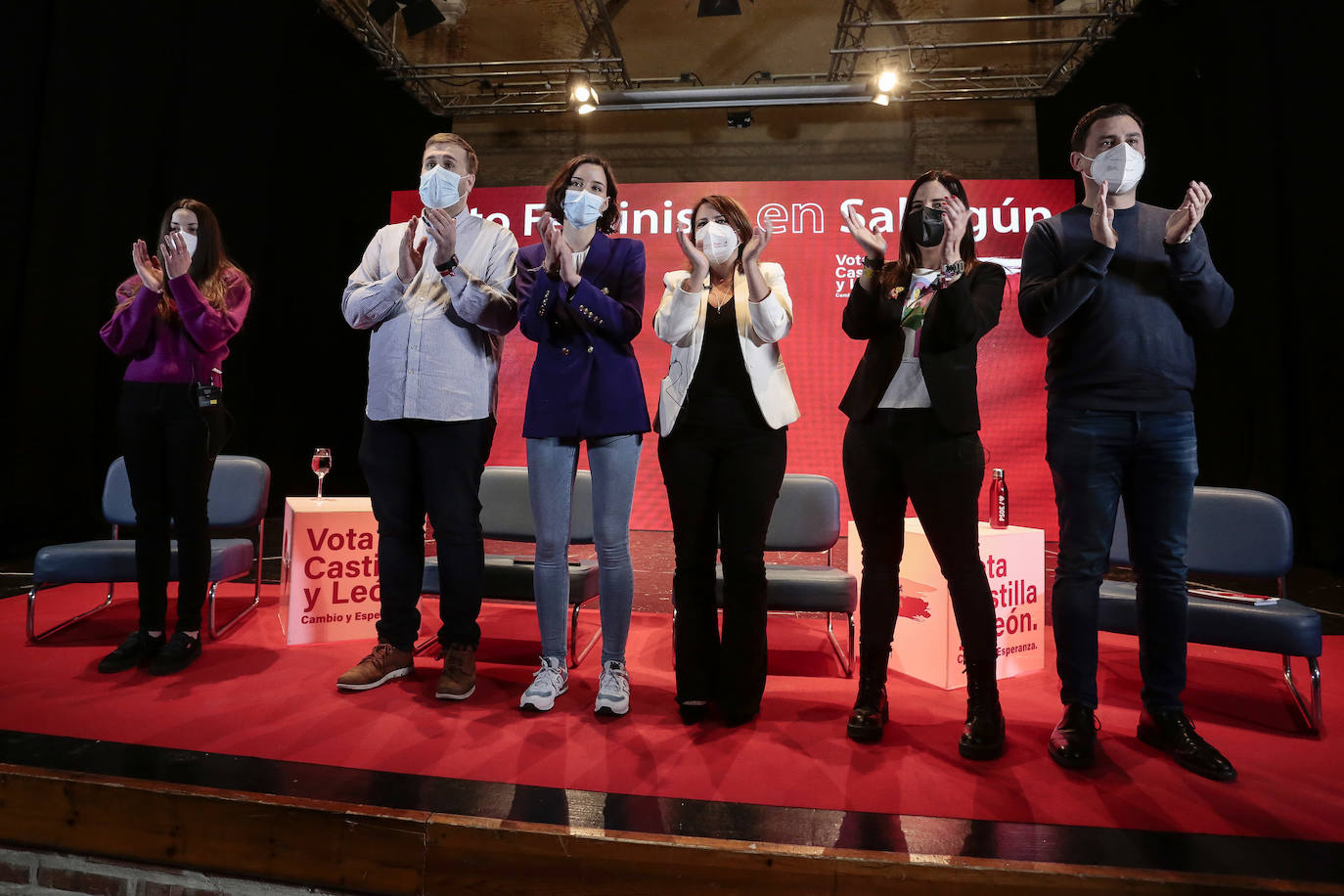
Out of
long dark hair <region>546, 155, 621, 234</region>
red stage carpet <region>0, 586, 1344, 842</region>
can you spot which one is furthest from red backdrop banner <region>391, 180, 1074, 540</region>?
long dark hair <region>546, 155, 621, 234</region>

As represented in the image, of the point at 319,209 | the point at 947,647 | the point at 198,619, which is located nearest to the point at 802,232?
the point at 319,209

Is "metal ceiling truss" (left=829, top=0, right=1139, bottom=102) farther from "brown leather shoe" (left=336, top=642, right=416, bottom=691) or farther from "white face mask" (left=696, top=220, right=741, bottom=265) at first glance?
"brown leather shoe" (left=336, top=642, right=416, bottom=691)

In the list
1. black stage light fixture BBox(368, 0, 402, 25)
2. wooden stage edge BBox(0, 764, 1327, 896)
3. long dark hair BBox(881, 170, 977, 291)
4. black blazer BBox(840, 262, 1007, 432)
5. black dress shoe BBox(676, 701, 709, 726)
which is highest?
black stage light fixture BBox(368, 0, 402, 25)

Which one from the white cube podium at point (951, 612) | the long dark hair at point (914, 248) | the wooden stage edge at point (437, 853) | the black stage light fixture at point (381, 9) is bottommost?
the wooden stage edge at point (437, 853)

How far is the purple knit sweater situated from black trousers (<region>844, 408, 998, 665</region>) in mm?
2188

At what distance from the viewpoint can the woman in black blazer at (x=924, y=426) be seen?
1841 millimetres

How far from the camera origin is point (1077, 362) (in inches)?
74.3

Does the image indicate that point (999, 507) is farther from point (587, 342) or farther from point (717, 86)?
point (717, 86)

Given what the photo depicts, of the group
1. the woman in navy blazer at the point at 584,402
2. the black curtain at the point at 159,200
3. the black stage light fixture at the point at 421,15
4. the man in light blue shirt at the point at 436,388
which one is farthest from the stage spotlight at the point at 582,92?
the woman in navy blazer at the point at 584,402

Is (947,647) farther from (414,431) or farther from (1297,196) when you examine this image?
(1297,196)

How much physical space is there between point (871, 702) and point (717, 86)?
21.8 ft

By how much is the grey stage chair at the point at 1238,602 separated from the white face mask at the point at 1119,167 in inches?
40.0

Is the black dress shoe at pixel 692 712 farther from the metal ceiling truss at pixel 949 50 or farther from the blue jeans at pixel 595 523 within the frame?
the metal ceiling truss at pixel 949 50

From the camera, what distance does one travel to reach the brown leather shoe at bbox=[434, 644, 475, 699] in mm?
2189
